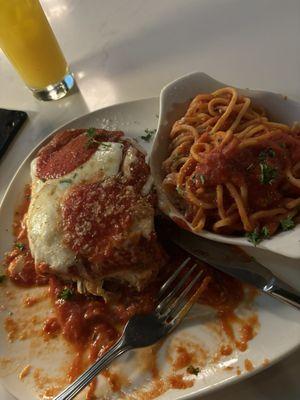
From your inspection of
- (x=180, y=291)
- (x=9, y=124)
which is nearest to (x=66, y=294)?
(x=180, y=291)

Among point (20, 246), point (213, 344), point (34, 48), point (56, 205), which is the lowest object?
point (213, 344)

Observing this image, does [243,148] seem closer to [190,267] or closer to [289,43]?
[190,267]

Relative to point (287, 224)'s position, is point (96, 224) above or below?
above

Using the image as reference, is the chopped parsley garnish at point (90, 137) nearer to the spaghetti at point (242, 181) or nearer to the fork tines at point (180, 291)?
the spaghetti at point (242, 181)

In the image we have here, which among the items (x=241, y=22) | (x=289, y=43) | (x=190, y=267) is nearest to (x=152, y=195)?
(x=190, y=267)

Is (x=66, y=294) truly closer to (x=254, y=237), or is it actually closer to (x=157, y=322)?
(x=157, y=322)

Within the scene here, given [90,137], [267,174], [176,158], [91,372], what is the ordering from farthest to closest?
1. [90,137]
2. [176,158]
3. [267,174]
4. [91,372]

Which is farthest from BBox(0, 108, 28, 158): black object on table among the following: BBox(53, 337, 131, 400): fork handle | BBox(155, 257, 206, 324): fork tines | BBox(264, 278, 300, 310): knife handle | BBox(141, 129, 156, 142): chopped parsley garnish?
BBox(264, 278, 300, 310): knife handle
